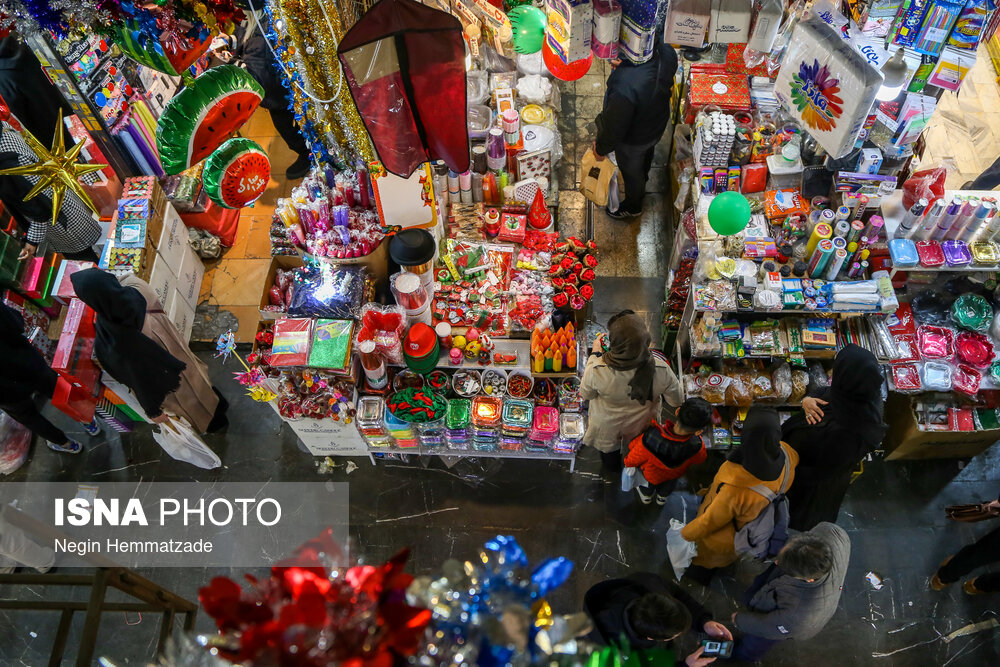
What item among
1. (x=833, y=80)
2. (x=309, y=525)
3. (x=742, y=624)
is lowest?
(x=309, y=525)

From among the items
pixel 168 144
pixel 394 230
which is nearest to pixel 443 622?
pixel 168 144

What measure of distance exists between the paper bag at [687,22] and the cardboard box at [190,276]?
15.5 feet

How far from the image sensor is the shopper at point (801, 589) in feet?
12.3

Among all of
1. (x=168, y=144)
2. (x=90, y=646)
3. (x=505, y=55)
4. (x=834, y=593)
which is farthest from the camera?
(x=505, y=55)

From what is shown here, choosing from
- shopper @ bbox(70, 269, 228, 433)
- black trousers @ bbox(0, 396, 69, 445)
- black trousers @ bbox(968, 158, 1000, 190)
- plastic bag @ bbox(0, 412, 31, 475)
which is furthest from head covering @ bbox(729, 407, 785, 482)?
plastic bag @ bbox(0, 412, 31, 475)

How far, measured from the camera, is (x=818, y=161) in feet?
19.2

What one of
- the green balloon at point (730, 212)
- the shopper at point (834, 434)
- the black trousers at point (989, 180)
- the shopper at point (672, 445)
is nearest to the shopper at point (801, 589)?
the shopper at point (834, 434)

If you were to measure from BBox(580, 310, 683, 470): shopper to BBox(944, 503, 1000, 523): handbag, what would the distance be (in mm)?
2237

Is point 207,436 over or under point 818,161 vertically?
under

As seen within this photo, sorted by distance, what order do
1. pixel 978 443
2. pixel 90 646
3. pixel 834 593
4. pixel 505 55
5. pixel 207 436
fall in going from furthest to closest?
pixel 505 55 → pixel 207 436 → pixel 978 443 → pixel 834 593 → pixel 90 646

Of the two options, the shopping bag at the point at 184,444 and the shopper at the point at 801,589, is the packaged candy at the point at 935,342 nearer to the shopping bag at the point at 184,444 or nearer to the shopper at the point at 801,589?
the shopper at the point at 801,589

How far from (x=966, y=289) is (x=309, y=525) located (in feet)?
18.1

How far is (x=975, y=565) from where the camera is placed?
4.83 meters

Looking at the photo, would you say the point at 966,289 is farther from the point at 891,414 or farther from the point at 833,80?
the point at 833,80
